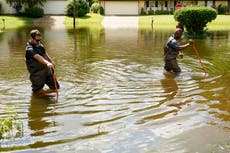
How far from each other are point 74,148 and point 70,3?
170 ft

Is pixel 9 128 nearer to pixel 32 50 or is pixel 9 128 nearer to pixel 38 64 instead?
pixel 32 50

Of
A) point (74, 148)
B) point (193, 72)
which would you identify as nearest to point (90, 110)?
point (74, 148)

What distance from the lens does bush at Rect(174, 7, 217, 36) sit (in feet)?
102

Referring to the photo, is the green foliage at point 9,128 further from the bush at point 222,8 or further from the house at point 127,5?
the bush at point 222,8

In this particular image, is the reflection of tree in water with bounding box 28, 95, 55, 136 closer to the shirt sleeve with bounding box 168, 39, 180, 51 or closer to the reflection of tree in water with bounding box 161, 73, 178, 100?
the reflection of tree in water with bounding box 161, 73, 178, 100

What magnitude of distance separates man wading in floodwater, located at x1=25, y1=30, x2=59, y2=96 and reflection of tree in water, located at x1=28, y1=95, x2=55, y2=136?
42cm

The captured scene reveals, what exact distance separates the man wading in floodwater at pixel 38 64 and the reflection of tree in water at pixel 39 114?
423mm

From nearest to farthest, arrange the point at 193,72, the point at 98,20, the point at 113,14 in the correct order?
the point at 193,72 < the point at 98,20 < the point at 113,14

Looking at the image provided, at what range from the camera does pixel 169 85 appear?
40.3ft

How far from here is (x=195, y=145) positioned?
7.10 metres

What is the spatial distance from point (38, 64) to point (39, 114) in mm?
1868

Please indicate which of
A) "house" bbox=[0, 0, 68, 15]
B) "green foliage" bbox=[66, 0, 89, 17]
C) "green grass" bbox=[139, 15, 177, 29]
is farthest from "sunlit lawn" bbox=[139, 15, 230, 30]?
"house" bbox=[0, 0, 68, 15]

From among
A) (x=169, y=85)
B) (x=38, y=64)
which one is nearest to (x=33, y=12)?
(x=169, y=85)

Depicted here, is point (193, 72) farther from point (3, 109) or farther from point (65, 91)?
point (3, 109)
